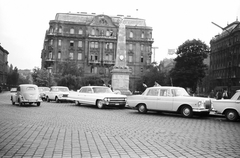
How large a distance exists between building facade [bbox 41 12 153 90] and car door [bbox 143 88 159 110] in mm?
69304

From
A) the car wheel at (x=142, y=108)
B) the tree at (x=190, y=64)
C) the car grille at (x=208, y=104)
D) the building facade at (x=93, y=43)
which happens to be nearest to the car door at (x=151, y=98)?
the car wheel at (x=142, y=108)

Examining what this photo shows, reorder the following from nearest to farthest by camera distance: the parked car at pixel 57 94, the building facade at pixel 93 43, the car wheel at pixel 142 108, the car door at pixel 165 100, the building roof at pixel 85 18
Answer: the car door at pixel 165 100 → the car wheel at pixel 142 108 → the parked car at pixel 57 94 → the building facade at pixel 93 43 → the building roof at pixel 85 18

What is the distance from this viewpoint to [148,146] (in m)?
8.02

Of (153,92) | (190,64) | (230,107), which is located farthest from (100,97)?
(190,64)

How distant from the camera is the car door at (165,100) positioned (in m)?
17.4

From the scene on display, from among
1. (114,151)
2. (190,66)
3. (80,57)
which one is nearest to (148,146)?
(114,151)

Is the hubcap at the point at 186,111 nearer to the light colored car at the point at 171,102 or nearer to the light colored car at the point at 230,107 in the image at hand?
the light colored car at the point at 171,102

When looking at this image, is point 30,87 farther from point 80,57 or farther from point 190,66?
point 80,57

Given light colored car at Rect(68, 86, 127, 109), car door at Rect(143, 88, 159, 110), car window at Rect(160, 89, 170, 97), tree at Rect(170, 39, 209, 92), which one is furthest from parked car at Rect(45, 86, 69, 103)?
tree at Rect(170, 39, 209, 92)

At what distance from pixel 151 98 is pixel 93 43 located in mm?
75683

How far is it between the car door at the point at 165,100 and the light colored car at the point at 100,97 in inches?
Answer: 178

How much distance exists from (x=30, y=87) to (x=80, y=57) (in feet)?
227

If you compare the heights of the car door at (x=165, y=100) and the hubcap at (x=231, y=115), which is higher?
the car door at (x=165, y=100)

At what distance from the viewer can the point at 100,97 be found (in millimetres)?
22016
